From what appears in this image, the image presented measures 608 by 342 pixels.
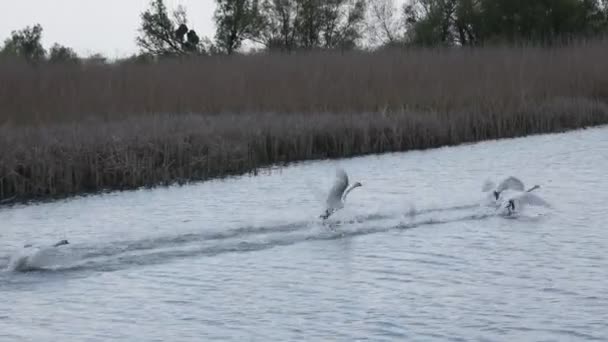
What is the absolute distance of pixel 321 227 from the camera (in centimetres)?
907

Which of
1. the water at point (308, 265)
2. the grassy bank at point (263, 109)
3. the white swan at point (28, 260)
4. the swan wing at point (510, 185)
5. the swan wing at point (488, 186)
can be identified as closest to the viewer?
the water at point (308, 265)

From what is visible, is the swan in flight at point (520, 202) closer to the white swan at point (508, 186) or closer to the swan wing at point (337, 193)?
the white swan at point (508, 186)

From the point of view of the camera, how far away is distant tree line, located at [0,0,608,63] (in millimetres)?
27578

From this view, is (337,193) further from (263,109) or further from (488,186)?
(263,109)

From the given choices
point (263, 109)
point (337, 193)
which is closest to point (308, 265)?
point (337, 193)

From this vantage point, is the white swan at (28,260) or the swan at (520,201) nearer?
the white swan at (28,260)

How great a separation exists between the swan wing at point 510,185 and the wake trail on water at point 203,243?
0.81 feet

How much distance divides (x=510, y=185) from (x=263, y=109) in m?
6.45

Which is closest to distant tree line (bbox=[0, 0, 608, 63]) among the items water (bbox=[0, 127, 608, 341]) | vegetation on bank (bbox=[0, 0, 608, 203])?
vegetation on bank (bbox=[0, 0, 608, 203])

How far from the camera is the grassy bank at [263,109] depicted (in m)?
11.1

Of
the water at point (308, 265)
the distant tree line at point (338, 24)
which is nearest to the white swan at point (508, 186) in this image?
the water at point (308, 265)

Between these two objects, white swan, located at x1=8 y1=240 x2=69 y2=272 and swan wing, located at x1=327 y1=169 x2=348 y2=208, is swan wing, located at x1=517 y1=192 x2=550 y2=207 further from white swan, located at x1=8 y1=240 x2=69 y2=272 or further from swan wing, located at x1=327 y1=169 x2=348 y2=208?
white swan, located at x1=8 y1=240 x2=69 y2=272

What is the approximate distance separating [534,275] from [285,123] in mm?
6849

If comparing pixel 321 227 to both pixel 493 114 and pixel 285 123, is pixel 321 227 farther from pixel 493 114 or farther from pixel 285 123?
pixel 493 114
